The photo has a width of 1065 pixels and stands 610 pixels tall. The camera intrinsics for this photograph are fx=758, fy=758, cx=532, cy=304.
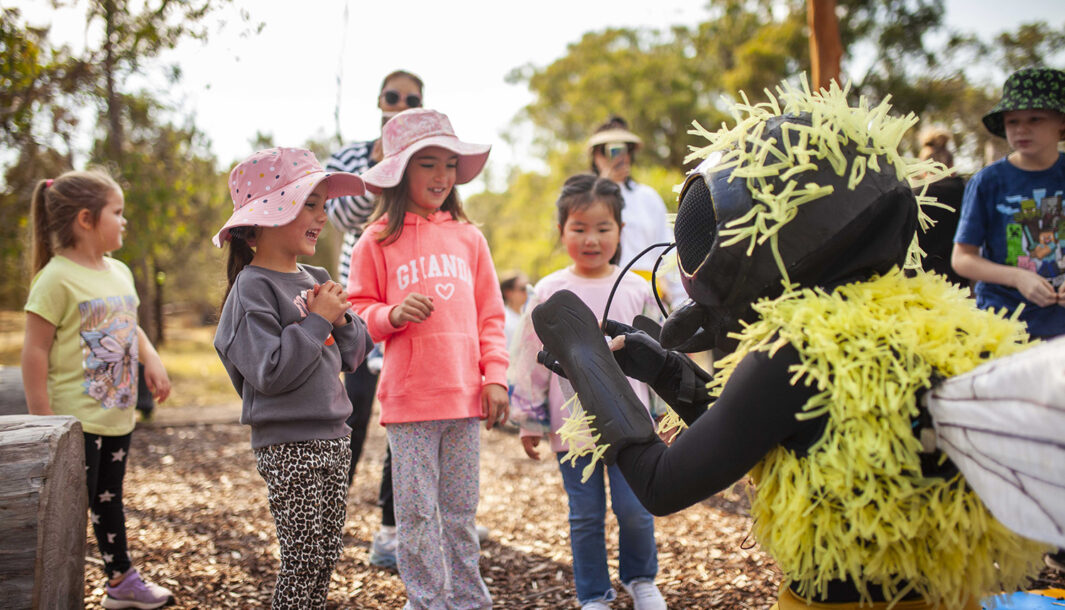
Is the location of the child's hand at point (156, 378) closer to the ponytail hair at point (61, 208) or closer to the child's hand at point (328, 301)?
the ponytail hair at point (61, 208)

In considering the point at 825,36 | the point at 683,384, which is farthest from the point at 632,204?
the point at 825,36

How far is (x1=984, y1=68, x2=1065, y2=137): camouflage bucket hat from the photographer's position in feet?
10.3

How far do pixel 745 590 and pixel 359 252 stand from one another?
2030mm

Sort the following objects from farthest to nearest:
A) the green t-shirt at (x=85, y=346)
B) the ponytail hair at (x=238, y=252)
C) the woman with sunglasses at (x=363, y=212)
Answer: the woman with sunglasses at (x=363, y=212)
the green t-shirt at (x=85, y=346)
the ponytail hair at (x=238, y=252)

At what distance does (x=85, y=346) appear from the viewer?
2971mm

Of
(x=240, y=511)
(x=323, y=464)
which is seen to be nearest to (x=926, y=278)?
(x=323, y=464)

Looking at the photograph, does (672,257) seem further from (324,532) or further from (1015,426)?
(324,532)

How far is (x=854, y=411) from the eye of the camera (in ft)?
4.35

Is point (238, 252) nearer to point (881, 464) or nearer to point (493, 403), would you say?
point (493, 403)

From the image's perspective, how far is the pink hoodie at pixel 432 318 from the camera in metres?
2.69

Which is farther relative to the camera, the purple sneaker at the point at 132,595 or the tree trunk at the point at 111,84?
the tree trunk at the point at 111,84

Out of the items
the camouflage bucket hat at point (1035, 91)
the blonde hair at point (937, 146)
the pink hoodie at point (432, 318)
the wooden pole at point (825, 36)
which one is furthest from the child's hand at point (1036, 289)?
the wooden pole at point (825, 36)

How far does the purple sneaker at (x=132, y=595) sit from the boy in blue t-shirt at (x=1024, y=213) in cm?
367

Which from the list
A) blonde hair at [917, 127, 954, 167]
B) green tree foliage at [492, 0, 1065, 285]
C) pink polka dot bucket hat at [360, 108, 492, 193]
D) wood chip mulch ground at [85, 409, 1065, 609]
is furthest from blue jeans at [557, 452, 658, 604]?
green tree foliage at [492, 0, 1065, 285]
